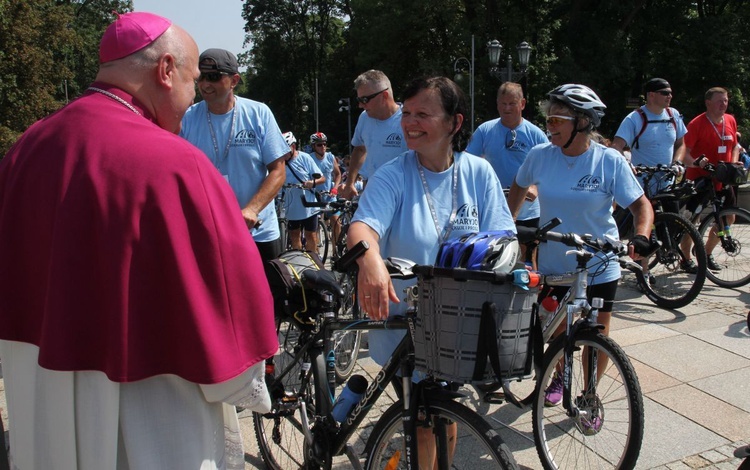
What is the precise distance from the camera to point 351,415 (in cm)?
274

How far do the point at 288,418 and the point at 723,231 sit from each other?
5.78 metres

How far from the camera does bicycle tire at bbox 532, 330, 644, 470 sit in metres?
3.01

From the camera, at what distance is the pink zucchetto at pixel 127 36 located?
69.9 inches

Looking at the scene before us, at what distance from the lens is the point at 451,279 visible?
2.05 metres

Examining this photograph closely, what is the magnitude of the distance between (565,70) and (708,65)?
6.05m

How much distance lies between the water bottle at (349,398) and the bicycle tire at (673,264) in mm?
4540

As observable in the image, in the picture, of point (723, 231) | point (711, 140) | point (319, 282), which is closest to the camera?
point (319, 282)

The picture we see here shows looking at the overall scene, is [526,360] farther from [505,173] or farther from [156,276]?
[505,173]

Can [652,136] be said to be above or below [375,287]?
above

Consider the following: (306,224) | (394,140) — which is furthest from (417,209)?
(306,224)

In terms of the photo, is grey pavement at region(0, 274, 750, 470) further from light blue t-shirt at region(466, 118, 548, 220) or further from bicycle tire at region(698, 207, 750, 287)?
light blue t-shirt at region(466, 118, 548, 220)

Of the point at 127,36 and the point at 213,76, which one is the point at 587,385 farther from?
the point at 213,76

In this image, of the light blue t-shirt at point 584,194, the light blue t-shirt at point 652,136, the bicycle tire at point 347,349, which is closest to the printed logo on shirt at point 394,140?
the bicycle tire at point 347,349

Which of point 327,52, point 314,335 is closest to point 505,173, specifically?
point 314,335
